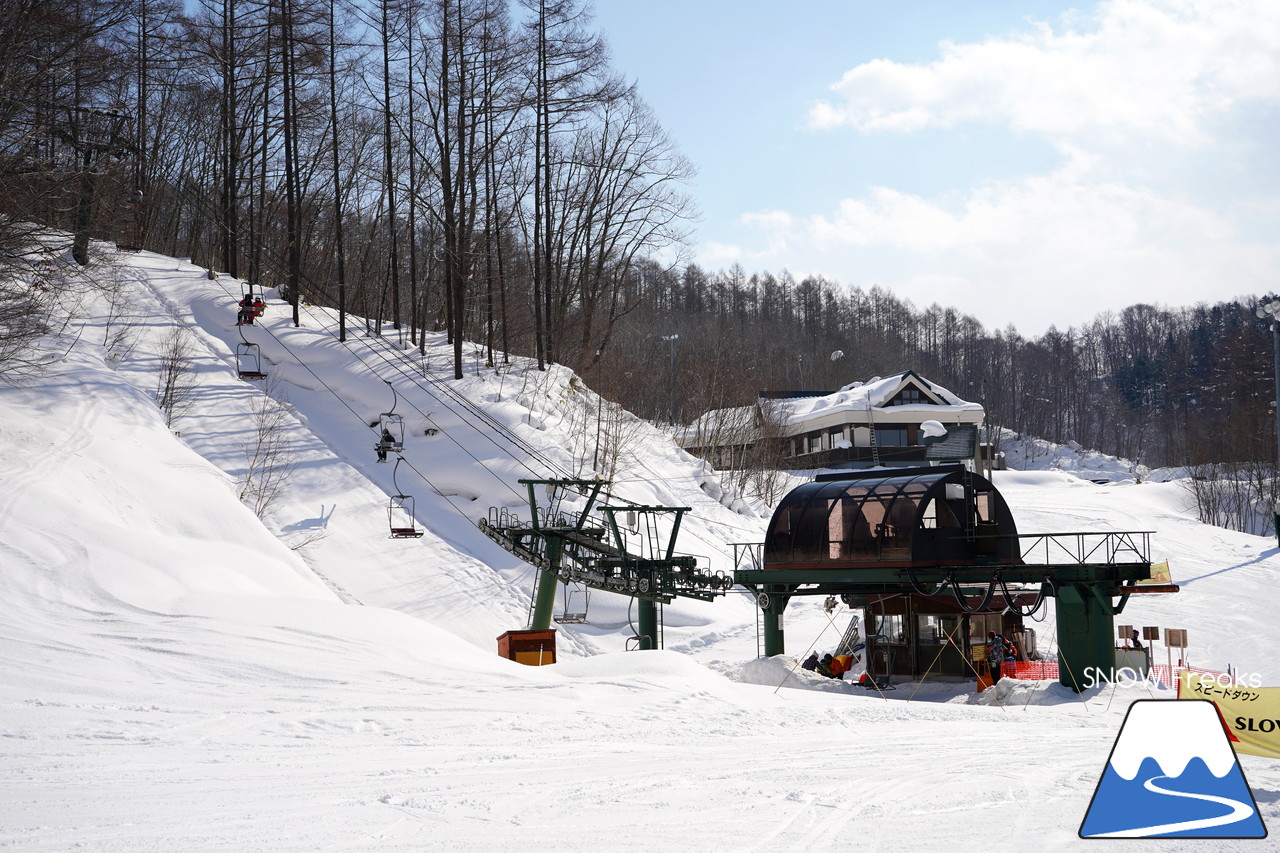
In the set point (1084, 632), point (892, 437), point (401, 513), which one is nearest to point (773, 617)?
point (1084, 632)

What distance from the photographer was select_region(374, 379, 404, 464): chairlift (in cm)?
2775

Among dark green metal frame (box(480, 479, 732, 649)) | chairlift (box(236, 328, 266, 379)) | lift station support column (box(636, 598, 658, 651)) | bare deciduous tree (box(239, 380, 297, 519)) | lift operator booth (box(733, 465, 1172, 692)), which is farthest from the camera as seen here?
chairlift (box(236, 328, 266, 379))

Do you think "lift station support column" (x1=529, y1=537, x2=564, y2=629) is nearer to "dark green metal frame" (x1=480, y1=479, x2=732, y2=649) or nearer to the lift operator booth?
"dark green metal frame" (x1=480, y1=479, x2=732, y2=649)

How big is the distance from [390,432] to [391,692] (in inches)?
801

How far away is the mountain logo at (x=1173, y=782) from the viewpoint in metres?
6.89

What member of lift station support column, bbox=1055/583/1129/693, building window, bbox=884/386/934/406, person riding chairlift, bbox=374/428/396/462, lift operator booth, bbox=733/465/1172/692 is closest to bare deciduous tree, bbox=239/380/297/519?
person riding chairlift, bbox=374/428/396/462

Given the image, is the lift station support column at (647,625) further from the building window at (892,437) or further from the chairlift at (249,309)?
the building window at (892,437)

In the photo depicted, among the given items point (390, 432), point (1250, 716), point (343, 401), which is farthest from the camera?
point (343, 401)

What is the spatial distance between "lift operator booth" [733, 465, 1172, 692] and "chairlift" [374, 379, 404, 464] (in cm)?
1124

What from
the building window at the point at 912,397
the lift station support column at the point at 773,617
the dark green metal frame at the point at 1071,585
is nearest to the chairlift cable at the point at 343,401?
the lift station support column at the point at 773,617

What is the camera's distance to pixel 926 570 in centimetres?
1902

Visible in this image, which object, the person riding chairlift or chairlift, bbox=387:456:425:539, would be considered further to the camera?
the person riding chairlift

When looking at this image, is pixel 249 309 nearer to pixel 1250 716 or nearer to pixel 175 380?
pixel 175 380

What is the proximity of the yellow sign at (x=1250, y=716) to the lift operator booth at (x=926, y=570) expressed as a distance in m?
9.81
